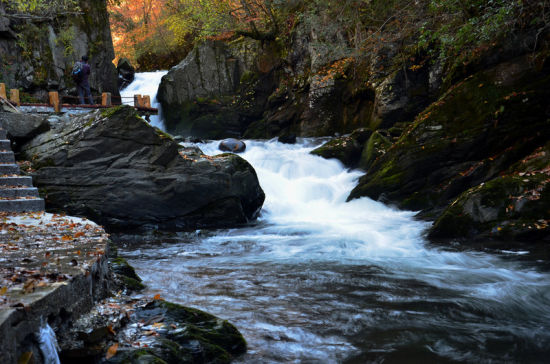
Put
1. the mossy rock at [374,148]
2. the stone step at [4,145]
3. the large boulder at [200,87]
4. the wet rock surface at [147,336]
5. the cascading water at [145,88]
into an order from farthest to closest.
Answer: the cascading water at [145,88], the large boulder at [200,87], the mossy rock at [374,148], the stone step at [4,145], the wet rock surface at [147,336]

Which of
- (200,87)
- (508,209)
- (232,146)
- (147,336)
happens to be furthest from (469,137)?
(200,87)

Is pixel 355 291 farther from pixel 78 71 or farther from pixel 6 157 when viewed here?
pixel 78 71

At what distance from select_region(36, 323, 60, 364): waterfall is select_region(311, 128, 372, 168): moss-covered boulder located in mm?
12824

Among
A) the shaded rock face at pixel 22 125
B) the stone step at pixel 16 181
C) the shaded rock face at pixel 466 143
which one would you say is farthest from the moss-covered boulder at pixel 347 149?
the stone step at pixel 16 181

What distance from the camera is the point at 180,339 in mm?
3660

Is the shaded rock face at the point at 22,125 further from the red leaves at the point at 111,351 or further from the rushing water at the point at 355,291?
the red leaves at the point at 111,351

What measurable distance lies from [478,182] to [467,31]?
11.1 ft

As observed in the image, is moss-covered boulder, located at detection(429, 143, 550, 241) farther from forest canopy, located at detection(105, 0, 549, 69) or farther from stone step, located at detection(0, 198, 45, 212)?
stone step, located at detection(0, 198, 45, 212)

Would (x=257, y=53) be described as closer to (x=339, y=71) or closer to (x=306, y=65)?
(x=306, y=65)

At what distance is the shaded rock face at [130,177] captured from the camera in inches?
392

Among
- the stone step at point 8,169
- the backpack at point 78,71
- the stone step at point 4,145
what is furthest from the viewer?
the backpack at point 78,71

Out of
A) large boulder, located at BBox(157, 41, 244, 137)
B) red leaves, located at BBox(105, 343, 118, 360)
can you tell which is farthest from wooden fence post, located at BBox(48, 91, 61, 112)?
red leaves, located at BBox(105, 343, 118, 360)

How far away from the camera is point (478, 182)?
9.97m

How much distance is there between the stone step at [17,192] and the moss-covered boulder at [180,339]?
5.30 m
